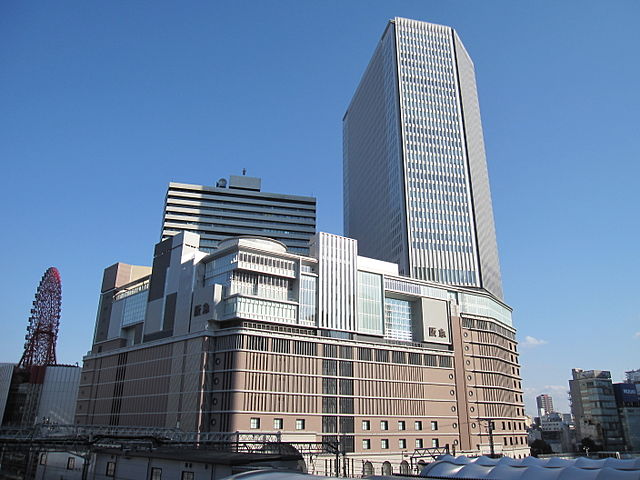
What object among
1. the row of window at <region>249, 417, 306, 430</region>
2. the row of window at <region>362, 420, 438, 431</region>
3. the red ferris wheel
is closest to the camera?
the row of window at <region>249, 417, 306, 430</region>

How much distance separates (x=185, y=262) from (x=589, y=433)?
149 m

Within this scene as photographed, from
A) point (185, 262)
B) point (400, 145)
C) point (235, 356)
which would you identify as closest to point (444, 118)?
point (400, 145)

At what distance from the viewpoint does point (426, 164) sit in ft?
465

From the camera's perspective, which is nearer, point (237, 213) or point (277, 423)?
point (277, 423)

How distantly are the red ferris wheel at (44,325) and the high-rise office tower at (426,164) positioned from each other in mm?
100908

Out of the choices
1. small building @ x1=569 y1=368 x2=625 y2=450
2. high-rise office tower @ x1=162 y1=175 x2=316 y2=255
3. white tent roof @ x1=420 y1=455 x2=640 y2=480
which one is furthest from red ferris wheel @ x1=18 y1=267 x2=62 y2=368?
small building @ x1=569 y1=368 x2=625 y2=450

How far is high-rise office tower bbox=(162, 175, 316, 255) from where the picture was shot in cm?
17475

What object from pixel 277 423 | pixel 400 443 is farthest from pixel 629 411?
pixel 277 423

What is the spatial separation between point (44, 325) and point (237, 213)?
71216 millimetres

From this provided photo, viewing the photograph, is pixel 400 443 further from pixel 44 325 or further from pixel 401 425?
pixel 44 325

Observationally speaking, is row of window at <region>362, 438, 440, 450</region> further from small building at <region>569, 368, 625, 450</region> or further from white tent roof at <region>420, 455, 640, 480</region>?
small building at <region>569, 368, 625, 450</region>

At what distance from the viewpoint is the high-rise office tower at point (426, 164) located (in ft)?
439

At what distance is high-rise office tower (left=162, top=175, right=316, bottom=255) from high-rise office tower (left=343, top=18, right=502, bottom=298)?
2773 centimetres

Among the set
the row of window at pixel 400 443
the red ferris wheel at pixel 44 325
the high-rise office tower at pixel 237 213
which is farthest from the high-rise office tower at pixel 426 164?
the red ferris wheel at pixel 44 325
